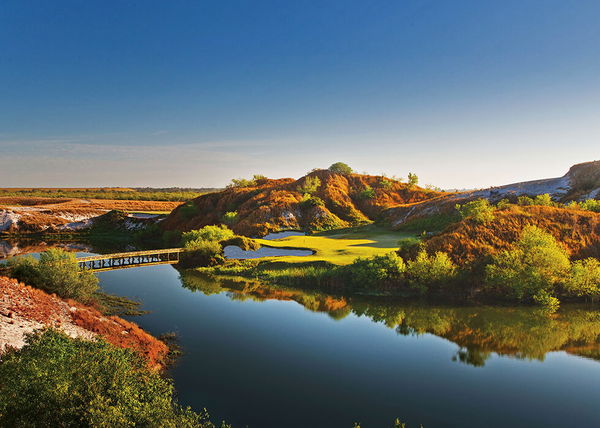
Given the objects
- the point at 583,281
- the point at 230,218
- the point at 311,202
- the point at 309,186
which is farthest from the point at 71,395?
the point at 309,186

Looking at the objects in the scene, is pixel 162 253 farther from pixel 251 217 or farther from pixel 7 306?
pixel 7 306

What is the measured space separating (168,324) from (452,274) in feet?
71.5

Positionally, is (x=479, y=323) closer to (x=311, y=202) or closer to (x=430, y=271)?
(x=430, y=271)

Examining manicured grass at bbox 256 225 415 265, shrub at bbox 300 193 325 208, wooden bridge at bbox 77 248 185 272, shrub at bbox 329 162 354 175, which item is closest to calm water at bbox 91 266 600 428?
manicured grass at bbox 256 225 415 265

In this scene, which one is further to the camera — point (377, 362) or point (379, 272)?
point (379, 272)

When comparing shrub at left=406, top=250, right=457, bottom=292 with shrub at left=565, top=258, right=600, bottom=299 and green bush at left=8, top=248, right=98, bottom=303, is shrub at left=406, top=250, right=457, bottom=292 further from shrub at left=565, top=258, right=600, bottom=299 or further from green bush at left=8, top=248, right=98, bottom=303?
green bush at left=8, top=248, right=98, bottom=303

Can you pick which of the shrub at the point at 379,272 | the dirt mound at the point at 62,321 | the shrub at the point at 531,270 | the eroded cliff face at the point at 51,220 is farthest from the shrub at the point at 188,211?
the shrub at the point at 531,270

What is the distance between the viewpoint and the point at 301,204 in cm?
7681

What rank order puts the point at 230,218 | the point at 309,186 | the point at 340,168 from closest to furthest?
1. the point at 230,218
2. the point at 309,186
3. the point at 340,168

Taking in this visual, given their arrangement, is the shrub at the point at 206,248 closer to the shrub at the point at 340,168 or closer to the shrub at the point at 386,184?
the shrub at the point at 386,184

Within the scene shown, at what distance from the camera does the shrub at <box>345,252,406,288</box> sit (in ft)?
110

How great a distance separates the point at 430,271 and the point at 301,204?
4601 centimetres

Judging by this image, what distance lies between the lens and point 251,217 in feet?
226

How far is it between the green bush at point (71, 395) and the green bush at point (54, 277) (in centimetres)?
1251
